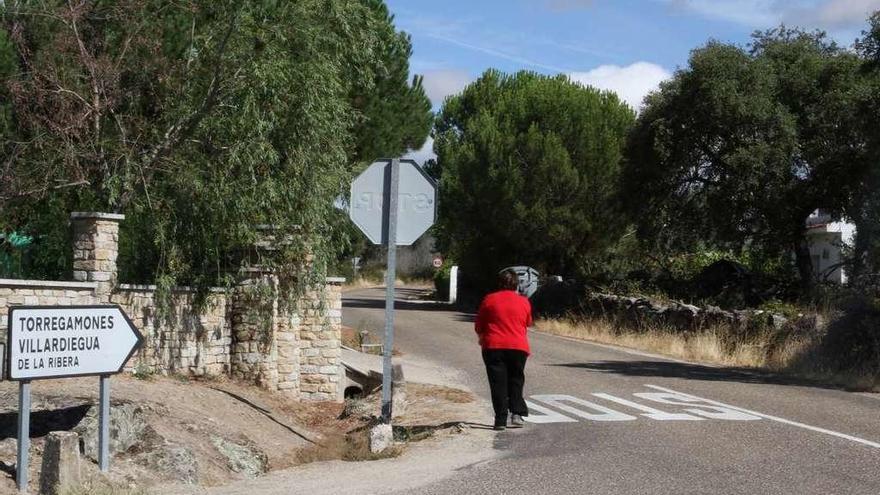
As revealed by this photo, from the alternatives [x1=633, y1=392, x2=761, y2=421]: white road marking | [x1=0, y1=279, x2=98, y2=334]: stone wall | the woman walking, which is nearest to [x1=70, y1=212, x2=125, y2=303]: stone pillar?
[x1=0, y1=279, x2=98, y2=334]: stone wall

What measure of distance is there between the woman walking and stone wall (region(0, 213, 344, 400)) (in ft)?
14.3

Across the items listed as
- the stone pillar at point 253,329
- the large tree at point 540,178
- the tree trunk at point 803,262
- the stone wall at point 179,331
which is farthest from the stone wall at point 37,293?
the large tree at point 540,178

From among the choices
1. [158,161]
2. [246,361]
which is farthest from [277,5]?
[246,361]

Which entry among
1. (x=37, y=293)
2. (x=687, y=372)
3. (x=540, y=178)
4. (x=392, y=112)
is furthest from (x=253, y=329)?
(x=540, y=178)

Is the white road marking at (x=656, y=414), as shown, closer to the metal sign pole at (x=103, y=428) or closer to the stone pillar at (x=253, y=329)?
the stone pillar at (x=253, y=329)

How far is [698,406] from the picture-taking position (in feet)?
47.1

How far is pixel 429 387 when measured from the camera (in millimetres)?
17734

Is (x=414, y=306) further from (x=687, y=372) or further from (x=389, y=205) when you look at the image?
(x=389, y=205)

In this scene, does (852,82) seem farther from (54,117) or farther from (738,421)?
(54,117)

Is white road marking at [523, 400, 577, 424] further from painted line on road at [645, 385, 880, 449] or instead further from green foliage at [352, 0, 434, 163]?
Answer: green foliage at [352, 0, 434, 163]

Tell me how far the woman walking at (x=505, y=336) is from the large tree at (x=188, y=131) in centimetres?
374

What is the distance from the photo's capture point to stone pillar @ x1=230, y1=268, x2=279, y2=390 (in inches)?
609

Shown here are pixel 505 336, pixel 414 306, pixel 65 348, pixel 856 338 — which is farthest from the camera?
pixel 414 306

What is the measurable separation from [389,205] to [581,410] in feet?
14.6
